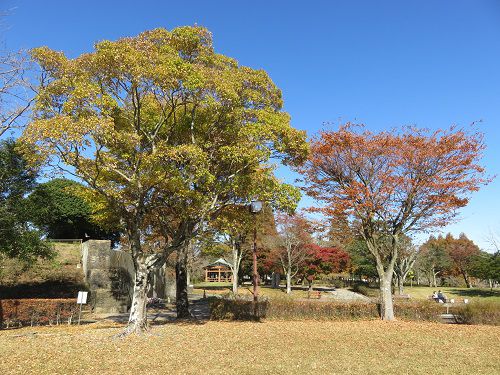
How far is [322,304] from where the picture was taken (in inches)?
661

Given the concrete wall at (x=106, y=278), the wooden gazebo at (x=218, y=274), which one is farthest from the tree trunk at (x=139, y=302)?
the wooden gazebo at (x=218, y=274)

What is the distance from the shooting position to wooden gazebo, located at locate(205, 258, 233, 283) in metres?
58.9

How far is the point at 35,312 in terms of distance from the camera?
13781 mm

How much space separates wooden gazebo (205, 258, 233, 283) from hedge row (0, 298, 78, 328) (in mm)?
44123

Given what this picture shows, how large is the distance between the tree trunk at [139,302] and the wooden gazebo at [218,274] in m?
46.8

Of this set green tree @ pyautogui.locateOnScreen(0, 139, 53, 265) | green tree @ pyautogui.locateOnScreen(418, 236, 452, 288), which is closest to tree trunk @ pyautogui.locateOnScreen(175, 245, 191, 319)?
green tree @ pyautogui.locateOnScreen(0, 139, 53, 265)

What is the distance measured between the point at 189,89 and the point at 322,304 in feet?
36.3

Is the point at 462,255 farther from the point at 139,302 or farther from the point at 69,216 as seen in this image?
the point at 139,302

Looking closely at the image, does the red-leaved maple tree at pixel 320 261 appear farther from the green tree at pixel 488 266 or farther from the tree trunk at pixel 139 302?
the tree trunk at pixel 139 302

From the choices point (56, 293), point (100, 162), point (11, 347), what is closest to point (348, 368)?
point (11, 347)

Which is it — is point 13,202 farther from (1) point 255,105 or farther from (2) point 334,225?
(2) point 334,225

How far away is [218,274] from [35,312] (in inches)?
1898

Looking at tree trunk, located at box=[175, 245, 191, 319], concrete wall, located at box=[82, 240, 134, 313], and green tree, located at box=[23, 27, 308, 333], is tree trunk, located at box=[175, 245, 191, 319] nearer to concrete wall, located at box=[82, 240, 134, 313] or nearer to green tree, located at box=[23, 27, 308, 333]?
green tree, located at box=[23, 27, 308, 333]

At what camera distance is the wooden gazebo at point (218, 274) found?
5892 cm
